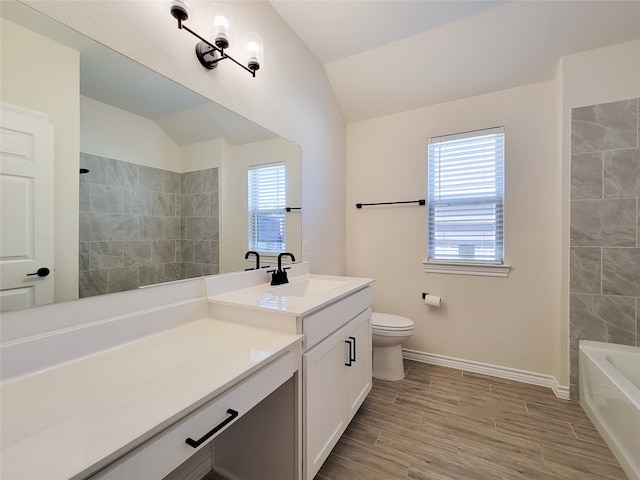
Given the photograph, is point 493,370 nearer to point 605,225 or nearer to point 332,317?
point 605,225

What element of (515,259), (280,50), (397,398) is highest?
(280,50)

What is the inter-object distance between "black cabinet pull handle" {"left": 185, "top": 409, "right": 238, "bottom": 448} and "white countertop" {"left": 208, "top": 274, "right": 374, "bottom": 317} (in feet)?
1.29

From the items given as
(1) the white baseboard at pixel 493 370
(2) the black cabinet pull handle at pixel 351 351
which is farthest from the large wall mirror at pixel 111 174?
(1) the white baseboard at pixel 493 370

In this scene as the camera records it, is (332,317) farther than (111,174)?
Yes

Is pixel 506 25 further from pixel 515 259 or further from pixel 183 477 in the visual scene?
pixel 183 477

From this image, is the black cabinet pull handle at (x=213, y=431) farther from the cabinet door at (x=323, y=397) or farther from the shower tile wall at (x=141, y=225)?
the shower tile wall at (x=141, y=225)

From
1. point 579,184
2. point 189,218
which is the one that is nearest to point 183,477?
point 189,218

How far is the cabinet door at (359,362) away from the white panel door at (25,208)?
128 cm

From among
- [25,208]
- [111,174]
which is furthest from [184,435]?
[111,174]

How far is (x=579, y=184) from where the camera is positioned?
6.17 ft

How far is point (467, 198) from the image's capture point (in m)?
2.34

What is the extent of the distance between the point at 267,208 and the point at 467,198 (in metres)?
1.70

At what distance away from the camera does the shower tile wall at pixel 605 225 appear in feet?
5.83

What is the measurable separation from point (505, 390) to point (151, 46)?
2976mm
